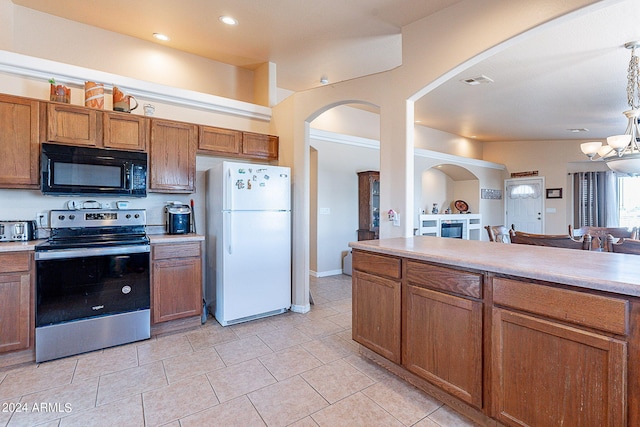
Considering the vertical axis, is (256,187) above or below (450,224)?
above

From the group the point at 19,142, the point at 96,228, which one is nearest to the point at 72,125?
the point at 19,142

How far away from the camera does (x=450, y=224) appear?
23.5 feet

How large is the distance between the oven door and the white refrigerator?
2.32 feet

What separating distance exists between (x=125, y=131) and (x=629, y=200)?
9.82 metres

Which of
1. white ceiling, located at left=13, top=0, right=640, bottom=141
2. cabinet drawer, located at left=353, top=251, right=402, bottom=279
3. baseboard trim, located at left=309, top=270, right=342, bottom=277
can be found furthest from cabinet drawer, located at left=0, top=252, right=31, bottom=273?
baseboard trim, located at left=309, top=270, right=342, bottom=277

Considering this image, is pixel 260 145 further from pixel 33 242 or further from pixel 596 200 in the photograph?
pixel 596 200

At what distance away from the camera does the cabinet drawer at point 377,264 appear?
2.13 meters

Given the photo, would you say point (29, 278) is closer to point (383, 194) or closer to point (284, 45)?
point (383, 194)

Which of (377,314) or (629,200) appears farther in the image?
(629,200)

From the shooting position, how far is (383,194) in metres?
2.96

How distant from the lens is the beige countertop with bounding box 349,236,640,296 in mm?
1241

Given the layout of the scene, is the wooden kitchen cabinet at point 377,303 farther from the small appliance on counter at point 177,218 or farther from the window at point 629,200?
the window at point 629,200

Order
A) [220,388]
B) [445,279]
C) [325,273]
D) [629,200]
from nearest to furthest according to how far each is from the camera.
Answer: [445,279], [220,388], [325,273], [629,200]

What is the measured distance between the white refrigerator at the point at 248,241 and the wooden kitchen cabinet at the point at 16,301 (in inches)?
57.4
